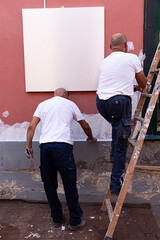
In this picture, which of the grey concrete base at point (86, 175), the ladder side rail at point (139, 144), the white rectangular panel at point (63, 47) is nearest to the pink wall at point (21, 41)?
the white rectangular panel at point (63, 47)

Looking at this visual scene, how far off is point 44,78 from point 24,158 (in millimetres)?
1210

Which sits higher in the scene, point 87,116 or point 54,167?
point 87,116

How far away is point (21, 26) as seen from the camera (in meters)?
3.59

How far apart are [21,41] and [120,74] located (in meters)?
1.65

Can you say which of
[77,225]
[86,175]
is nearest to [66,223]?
[77,225]

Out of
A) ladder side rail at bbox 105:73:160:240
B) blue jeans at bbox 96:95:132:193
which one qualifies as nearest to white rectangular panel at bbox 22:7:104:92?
blue jeans at bbox 96:95:132:193

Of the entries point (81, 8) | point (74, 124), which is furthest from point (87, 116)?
point (81, 8)

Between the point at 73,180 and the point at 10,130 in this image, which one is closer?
the point at 73,180

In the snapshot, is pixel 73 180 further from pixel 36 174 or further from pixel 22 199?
pixel 22 199

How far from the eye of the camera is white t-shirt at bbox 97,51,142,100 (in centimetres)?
275

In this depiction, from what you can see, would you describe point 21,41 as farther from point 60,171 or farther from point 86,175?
point 86,175

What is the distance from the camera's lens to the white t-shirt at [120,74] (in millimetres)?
2754

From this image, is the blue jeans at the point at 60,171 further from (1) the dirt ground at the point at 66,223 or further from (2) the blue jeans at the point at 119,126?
(2) the blue jeans at the point at 119,126

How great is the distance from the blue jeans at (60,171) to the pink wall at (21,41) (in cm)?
94
